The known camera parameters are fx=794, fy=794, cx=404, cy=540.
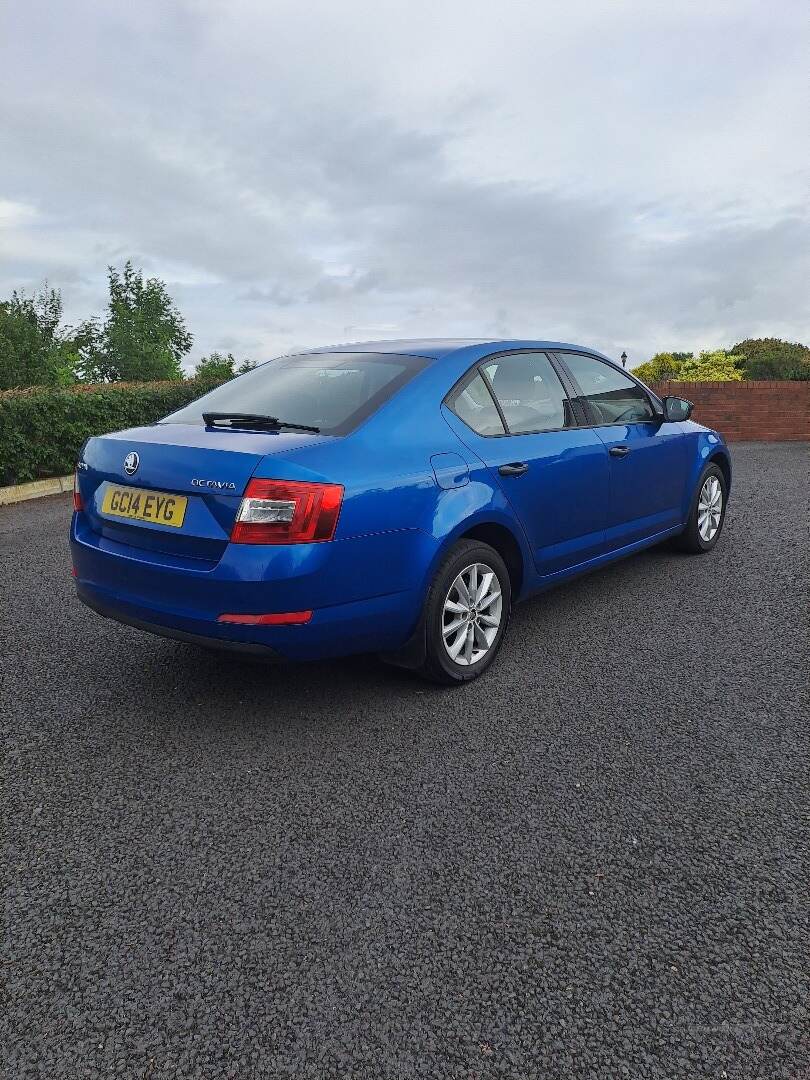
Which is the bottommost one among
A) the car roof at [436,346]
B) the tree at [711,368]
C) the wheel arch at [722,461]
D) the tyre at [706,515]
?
the tyre at [706,515]

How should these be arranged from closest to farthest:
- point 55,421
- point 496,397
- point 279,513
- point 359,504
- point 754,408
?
point 279,513 < point 359,504 < point 496,397 < point 55,421 < point 754,408

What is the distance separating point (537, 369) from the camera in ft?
14.8

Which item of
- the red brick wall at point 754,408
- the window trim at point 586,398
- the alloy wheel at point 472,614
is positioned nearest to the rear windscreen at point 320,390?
the alloy wheel at point 472,614

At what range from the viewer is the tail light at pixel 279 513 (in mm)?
2973

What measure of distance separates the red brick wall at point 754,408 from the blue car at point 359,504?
13.4m

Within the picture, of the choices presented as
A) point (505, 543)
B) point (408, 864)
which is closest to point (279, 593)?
point (408, 864)

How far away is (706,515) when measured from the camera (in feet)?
20.3

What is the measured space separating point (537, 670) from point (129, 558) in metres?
2.02

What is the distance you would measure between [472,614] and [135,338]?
33.3m

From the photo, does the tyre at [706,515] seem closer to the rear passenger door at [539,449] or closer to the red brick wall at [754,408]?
the rear passenger door at [539,449]

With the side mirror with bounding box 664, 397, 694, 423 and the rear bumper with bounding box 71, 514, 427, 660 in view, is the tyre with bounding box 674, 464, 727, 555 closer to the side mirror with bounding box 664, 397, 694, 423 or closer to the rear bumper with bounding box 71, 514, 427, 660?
the side mirror with bounding box 664, 397, 694, 423

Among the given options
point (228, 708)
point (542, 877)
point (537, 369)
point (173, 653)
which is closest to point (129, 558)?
point (228, 708)

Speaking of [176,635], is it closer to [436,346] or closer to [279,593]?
[279,593]

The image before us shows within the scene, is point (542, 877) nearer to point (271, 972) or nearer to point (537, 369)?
point (271, 972)
